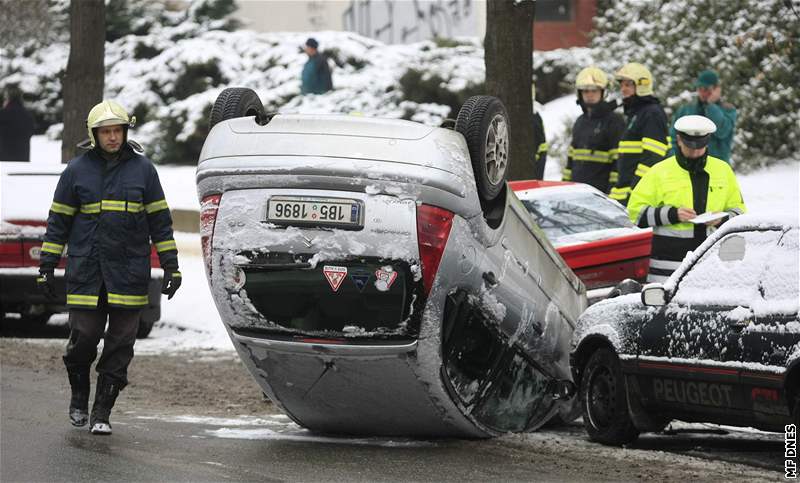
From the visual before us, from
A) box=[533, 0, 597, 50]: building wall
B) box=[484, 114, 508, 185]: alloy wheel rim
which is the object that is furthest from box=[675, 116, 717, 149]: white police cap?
box=[533, 0, 597, 50]: building wall

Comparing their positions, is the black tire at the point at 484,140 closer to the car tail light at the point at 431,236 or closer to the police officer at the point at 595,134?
the car tail light at the point at 431,236

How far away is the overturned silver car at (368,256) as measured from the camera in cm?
759

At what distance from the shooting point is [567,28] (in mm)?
28797

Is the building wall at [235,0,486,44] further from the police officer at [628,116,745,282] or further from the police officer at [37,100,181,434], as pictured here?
the police officer at [37,100,181,434]

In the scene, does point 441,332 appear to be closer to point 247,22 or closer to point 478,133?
point 478,133

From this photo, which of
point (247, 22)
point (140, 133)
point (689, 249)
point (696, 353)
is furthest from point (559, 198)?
point (247, 22)

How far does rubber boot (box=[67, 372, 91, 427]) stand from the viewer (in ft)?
29.0

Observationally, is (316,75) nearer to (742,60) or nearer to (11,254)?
(742,60)

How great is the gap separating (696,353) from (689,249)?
6.35ft

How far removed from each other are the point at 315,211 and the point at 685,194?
312 centimetres

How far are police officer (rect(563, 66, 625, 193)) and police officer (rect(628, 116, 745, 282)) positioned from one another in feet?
13.0

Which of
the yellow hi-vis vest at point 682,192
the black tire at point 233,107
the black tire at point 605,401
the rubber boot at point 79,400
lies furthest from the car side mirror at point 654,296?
the rubber boot at point 79,400

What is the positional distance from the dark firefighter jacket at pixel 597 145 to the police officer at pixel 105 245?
5.99 meters

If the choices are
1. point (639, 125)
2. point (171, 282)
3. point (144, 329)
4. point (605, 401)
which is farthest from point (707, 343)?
point (144, 329)
